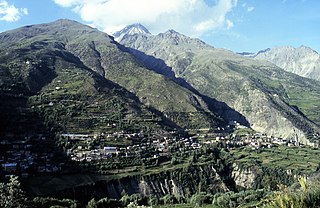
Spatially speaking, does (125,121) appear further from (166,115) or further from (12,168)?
(12,168)

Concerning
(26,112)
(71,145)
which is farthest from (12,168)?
(26,112)

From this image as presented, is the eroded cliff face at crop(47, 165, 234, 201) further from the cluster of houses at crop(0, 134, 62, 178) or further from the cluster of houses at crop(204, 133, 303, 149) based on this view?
the cluster of houses at crop(204, 133, 303, 149)

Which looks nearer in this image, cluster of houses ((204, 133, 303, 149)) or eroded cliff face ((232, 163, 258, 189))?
eroded cliff face ((232, 163, 258, 189))

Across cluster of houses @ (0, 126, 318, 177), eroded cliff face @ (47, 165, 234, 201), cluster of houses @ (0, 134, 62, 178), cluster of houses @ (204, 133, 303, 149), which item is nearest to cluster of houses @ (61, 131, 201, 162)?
cluster of houses @ (0, 126, 318, 177)

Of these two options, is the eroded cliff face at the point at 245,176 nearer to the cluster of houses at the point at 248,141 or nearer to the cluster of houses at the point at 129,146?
the cluster of houses at the point at 129,146

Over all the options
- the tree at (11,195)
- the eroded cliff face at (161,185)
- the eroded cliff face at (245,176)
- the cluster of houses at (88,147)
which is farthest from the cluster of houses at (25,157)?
the tree at (11,195)

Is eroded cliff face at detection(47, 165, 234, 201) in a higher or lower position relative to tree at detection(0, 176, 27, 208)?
lower

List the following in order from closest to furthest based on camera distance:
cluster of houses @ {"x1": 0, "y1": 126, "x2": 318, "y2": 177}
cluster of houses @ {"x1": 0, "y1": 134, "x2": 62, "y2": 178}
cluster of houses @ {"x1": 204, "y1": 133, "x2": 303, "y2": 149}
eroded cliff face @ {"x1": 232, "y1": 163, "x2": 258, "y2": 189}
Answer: cluster of houses @ {"x1": 0, "y1": 134, "x2": 62, "y2": 178} → cluster of houses @ {"x1": 0, "y1": 126, "x2": 318, "y2": 177} → eroded cliff face @ {"x1": 232, "y1": 163, "x2": 258, "y2": 189} → cluster of houses @ {"x1": 204, "y1": 133, "x2": 303, "y2": 149}

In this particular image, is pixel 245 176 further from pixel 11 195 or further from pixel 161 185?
pixel 11 195

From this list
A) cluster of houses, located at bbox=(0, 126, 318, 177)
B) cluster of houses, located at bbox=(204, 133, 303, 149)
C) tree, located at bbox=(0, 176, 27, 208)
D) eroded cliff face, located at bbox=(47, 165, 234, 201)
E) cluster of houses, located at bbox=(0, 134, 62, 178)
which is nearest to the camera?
tree, located at bbox=(0, 176, 27, 208)
